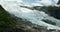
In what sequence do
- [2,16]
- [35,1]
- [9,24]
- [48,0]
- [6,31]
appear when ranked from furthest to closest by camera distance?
[48,0], [35,1], [2,16], [9,24], [6,31]

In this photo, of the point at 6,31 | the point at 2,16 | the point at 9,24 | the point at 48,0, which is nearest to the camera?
the point at 6,31

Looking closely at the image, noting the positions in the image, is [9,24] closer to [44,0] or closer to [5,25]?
[5,25]

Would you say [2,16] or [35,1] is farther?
[35,1]

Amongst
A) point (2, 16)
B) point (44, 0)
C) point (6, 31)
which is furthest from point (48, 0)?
point (6, 31)

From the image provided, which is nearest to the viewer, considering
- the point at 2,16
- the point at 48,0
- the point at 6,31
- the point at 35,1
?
the point at 6,31

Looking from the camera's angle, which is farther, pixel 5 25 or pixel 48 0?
pixel 48 0

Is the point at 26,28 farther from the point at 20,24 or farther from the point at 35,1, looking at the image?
the point at 35,1

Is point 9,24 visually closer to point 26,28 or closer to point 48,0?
point 26,28

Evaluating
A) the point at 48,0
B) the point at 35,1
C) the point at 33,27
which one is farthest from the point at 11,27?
the point at 48,0

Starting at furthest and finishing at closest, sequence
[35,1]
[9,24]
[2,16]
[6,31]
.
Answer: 1. [35,1]
2. [2,16]
3. [9,24]
4. [6,31]
